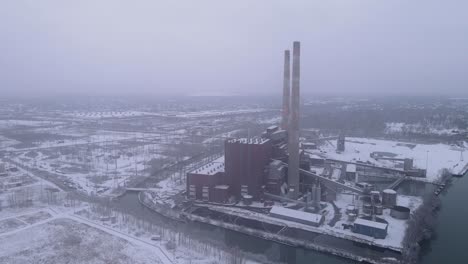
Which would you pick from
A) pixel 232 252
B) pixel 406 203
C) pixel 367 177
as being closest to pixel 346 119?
pixel 367 177

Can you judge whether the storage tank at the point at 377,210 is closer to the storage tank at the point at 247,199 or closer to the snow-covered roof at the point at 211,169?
the storage tank at the point at 247,199

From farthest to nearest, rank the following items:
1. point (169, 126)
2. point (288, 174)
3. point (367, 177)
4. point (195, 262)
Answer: point (169, 126), point (367, 177), point (288, 174), point (195, 262)

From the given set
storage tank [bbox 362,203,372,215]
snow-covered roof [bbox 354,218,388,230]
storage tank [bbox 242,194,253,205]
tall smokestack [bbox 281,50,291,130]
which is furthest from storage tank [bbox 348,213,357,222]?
tall smokestack [bbox 281,50,291,130]

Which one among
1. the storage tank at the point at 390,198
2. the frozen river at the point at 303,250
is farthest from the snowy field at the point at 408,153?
the storage tank at the point at 390,198

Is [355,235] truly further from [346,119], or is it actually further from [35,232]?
[346,119]

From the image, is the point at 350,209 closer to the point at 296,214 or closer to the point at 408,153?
the point at 296,214
